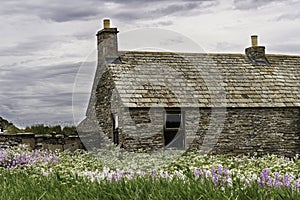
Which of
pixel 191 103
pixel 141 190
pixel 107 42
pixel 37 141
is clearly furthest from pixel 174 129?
pixel 141 190

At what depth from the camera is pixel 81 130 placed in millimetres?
25688

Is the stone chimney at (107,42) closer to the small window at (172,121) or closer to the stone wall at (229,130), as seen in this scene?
the stone wall at (229,130)

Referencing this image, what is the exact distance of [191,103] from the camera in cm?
2289

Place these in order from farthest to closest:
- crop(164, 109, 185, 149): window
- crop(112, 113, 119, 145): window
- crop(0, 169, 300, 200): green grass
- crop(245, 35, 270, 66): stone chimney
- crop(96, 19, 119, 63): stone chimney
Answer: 1. crop(245, 35, 270, 66): stone chimney
2. crop(96, 19, 119, 63): stone chimney
3. crop(112, 113, 119, 145): window
4. crop(164, 109, 185, 149): window
5. crop(0, 169, 300, 200): green grass

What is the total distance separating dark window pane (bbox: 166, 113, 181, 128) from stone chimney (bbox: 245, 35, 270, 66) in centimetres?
584

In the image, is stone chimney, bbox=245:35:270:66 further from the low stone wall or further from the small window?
the low stone wall

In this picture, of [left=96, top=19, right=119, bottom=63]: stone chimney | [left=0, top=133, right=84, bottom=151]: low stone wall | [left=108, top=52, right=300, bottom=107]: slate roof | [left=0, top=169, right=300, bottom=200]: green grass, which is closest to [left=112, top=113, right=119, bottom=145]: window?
[left=108, top=52, right=300, bottom=107]: slate roof

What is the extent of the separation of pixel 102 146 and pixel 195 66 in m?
5.26

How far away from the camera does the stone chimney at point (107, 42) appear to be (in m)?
23.9

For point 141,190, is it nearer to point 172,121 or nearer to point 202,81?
point 172,121

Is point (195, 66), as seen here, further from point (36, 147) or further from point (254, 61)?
point (36, 147)

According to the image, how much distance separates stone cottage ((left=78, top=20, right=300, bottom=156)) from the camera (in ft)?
73.1

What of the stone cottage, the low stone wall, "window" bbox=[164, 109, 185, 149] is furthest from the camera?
"window" bbox=[164, 109, 185, 149]

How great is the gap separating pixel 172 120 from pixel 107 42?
14.0ft
